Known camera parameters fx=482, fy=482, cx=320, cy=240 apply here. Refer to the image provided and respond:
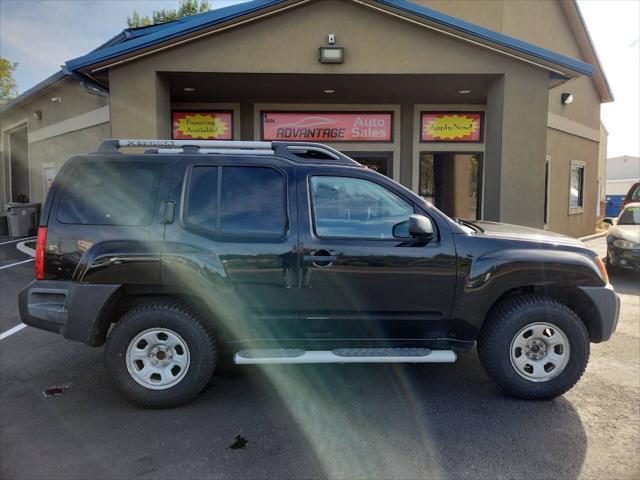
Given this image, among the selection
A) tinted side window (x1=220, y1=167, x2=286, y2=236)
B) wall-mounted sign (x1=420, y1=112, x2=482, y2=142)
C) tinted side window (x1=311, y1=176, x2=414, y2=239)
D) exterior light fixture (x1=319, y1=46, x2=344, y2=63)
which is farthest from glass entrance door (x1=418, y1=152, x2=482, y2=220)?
tinted side window (x1=220, y1=167, x2=286, y2=236)

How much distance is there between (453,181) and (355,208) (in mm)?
8954

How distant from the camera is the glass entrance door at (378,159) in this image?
11.6 meters

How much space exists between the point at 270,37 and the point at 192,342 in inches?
238

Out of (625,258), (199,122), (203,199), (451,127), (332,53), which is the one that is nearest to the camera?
(203,199)

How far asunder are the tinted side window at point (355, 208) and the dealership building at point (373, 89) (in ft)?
16.0

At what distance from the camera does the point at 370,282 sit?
379 cm

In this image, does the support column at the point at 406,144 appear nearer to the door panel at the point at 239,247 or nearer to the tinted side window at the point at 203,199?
the door panel at the point at 239,247

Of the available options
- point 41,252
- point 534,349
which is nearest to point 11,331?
point 41,252

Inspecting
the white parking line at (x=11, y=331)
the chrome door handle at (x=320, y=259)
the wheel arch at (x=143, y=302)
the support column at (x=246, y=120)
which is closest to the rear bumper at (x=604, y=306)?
the chrome door handle at (x=320, y=259)

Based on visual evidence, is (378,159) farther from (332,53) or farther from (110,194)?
(110,194)

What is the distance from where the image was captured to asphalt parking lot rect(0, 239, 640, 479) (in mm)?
2984

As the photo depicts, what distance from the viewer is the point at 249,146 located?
411 centimetres

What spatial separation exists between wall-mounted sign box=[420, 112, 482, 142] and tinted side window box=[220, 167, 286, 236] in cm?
828

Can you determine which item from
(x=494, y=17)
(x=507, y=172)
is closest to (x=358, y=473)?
(x=507, y=172)
